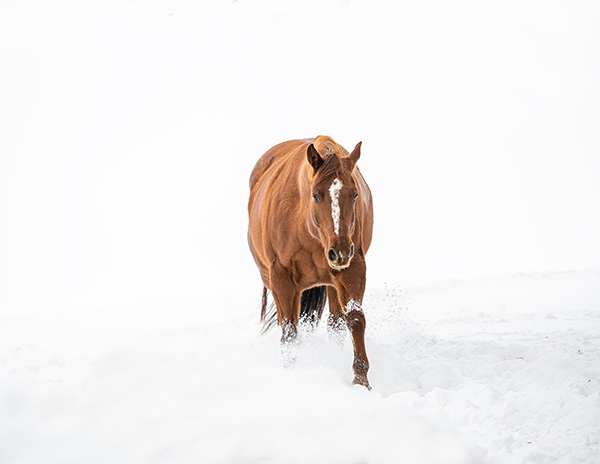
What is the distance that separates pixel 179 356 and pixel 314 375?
158 cm

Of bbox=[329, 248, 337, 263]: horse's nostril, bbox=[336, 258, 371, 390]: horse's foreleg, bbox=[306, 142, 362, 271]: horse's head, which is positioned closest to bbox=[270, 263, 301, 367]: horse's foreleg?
bbox=[336, 258, 371, 390]: horse's foreleg

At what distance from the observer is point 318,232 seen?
3604 mm

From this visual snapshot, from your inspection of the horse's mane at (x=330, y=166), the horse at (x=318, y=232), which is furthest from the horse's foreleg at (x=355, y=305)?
the horse's mane at (x=330, y=166)

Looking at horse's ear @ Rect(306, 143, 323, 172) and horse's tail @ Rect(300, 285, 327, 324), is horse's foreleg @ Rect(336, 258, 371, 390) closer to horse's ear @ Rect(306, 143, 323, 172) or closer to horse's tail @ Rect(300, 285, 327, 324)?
horse's ear @ Rect(306, 143, 323, 172)

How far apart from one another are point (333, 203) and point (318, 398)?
1179 mm

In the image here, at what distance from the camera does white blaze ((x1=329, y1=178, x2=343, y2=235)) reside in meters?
3.29

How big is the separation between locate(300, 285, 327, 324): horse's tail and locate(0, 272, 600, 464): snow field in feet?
1.03

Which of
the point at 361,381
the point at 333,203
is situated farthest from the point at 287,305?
the point at 333,203

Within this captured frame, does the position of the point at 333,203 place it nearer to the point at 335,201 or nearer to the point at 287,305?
the point at 335,201

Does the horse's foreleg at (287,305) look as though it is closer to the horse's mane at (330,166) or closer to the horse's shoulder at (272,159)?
the horse's mane at (330,166)

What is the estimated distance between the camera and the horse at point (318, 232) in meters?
3.36

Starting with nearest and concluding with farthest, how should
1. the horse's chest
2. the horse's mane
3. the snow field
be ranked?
1. the snow field
2. the horse's mane
3. the horse's chest

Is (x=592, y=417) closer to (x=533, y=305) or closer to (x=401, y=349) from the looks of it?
(x=401, y=349)

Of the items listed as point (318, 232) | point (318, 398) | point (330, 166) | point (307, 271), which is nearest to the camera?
point (318, 398)
